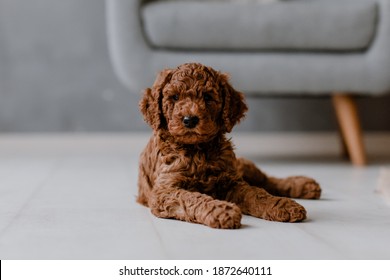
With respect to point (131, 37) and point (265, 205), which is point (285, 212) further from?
point (131, 37)

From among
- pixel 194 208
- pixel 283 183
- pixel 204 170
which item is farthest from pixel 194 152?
pixel 283 183

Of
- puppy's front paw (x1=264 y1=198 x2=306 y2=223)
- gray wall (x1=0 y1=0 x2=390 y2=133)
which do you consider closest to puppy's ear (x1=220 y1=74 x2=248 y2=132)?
puppy's front paw (x1=264 y1=198 x2=306 y2=223)

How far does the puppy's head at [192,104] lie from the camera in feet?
4.46

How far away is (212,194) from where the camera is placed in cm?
146

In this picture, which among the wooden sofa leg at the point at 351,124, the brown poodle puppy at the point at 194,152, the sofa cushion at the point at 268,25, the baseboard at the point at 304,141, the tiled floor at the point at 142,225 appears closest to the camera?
the tiled floor at the point at 142,225

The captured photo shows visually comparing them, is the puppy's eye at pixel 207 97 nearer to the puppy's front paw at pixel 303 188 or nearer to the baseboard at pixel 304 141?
the puppy's front paw at pixel 303 188

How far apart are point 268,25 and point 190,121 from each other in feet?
3.59

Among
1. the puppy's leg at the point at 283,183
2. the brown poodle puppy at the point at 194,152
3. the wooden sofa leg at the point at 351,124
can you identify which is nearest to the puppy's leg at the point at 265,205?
the brown poodle puppy at the point at 194,152

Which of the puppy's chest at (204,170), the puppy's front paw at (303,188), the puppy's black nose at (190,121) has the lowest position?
the puppy's front paw at (303,188)

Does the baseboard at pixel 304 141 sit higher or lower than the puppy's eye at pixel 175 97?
lower

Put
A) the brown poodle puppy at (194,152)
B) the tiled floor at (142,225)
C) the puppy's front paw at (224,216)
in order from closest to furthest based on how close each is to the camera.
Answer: the tiled floor at (142,225) < the puppy's front paw at (224,216) < the brown poodle puppy at (194,152)

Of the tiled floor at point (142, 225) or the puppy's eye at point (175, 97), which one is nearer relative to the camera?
the tiled floor at point (142, 225)
